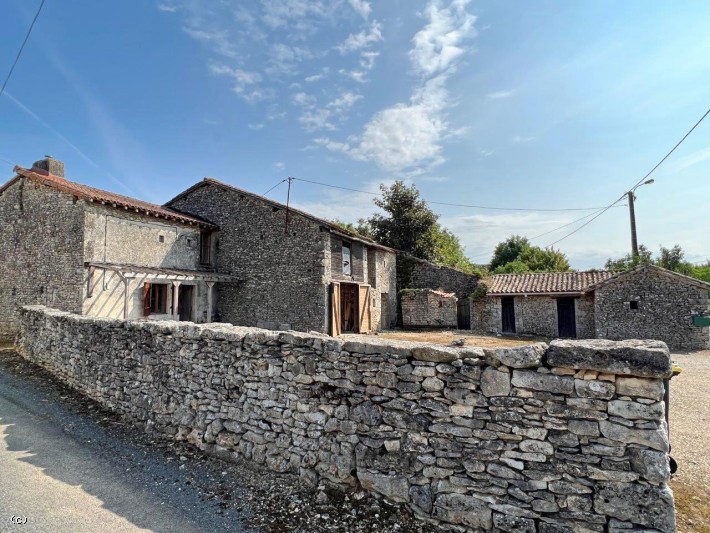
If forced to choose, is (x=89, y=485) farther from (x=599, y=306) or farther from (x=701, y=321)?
(x=701, y=321)

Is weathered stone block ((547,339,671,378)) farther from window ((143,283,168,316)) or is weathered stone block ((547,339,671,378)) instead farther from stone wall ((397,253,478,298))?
stone wall ((397,253,478,298))

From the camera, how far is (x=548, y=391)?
3.51m

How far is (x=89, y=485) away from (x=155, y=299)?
41.8 feet

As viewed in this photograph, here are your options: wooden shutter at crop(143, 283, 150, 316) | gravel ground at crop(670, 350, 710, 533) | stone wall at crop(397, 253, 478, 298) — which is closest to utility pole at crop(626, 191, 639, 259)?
stone wall at crop(397, 253, 478, 298)

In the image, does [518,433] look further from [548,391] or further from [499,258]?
[499,258]

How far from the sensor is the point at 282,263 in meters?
17.7

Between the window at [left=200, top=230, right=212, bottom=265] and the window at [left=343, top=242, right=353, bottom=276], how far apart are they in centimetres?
729

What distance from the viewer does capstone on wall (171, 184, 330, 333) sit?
1694cm

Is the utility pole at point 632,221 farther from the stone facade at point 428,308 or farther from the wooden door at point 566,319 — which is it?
the stone facade at point 428,308

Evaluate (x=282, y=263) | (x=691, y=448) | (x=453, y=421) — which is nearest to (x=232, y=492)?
(x=453, y=421)

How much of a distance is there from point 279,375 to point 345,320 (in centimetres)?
1504

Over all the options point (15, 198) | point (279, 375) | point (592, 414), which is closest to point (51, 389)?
point (279, 375)

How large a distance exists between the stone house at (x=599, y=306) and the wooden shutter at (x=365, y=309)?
6357 mm

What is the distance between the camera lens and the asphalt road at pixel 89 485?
389 cm
